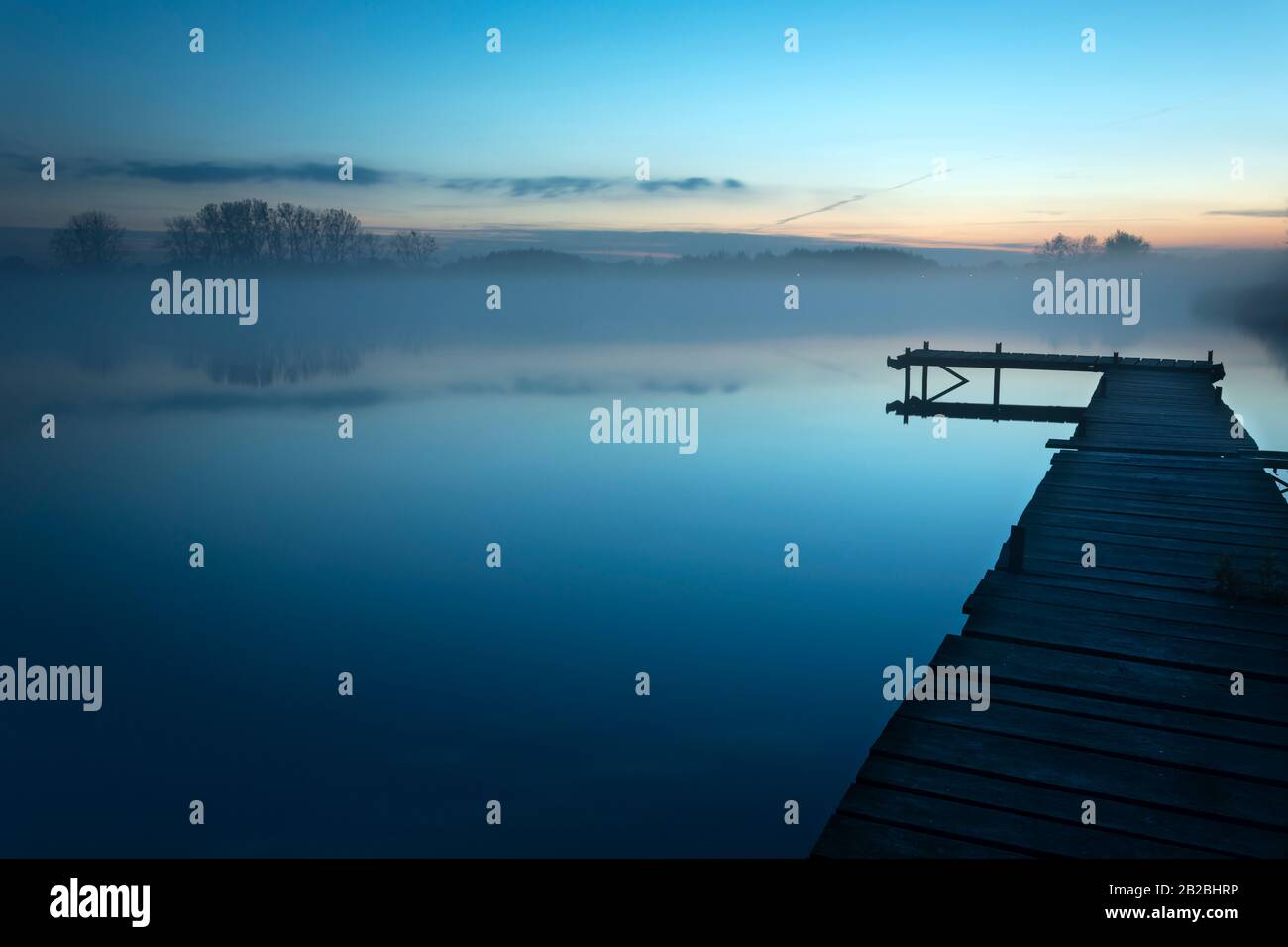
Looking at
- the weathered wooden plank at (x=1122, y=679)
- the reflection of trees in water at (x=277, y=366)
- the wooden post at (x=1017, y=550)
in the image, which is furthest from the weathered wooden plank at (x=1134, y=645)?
the reflection of trees in water at (x=277, y=366)

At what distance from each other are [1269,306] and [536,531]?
144281mm

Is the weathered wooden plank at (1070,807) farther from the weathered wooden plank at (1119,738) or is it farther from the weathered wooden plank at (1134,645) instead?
the weathered wooden plank at (1134,645)

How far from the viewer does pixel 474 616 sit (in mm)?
15297

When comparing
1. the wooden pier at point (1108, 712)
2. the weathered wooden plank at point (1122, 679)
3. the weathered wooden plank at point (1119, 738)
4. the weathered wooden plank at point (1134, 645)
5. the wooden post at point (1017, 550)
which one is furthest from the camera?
the wooden post at point (1017, 550)

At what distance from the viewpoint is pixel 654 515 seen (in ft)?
72.3

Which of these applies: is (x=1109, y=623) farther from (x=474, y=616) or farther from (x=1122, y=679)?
(x=474, y=616)

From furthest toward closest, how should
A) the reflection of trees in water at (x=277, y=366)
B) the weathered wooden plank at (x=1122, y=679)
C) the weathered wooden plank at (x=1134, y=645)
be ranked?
the reflection of trees in water at (x=277, y=366) < the weathered wooden plank at (x=1134, y=645) < the weathered wooden plank at (x=1122, y=679)

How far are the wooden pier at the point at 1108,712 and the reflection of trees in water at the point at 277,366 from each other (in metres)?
49.4

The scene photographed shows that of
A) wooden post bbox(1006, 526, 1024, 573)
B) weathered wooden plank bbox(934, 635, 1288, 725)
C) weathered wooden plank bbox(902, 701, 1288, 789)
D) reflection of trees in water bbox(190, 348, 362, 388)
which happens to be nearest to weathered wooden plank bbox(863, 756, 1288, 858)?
weathered wooden plank bbox(902, 701, 1288, 789)

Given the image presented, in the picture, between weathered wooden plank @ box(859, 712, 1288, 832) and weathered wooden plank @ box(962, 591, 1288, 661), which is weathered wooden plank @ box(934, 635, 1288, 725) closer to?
weathered wooden plank @ box(962, 591, 1288, 661)

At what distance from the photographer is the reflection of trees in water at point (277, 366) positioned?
56.1m

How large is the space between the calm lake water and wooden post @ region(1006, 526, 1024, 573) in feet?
9.66

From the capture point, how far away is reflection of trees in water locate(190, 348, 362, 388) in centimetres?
5609

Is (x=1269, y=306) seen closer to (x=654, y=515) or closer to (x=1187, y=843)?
(x=654, y=515)
